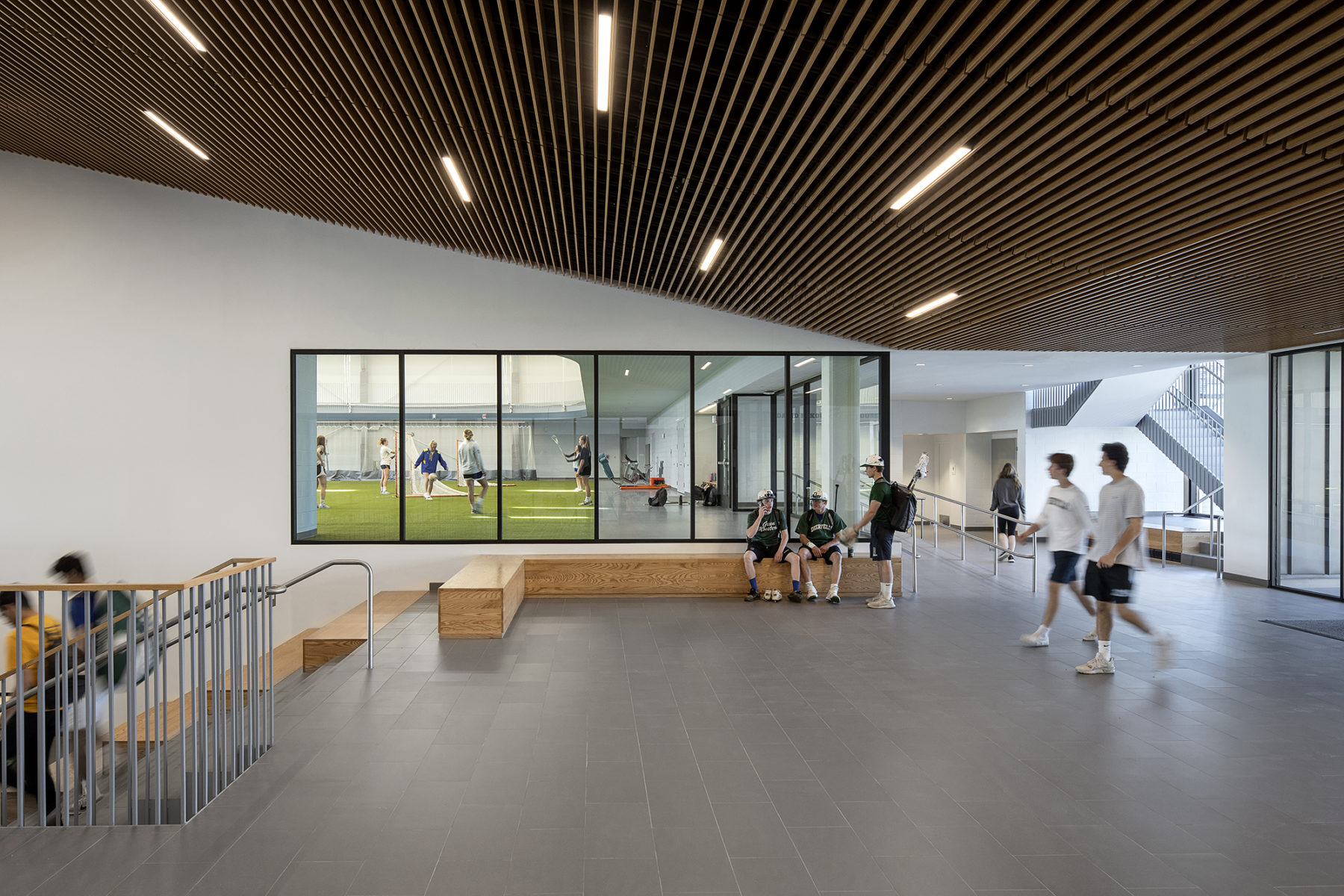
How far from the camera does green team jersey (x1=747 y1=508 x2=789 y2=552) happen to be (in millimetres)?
Result: 9305

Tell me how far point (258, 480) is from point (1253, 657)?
36.3 feet

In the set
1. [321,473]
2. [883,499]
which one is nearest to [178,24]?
[321,473]

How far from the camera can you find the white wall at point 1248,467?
10734mm

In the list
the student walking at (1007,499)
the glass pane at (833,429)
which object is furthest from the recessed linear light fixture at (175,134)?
the student walking at (1007,499)

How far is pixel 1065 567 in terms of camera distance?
659cm

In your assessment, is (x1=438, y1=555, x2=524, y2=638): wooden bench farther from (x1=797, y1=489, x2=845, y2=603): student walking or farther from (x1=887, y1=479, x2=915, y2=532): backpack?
(x1=887, y1=479, x2=915, y2=532): backpack

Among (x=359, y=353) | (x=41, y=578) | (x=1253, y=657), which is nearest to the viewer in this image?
(x=1253, y=657)

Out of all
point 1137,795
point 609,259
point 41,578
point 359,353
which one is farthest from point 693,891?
point 41,578

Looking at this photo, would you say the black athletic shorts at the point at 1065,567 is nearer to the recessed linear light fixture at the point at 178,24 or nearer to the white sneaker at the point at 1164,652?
the white sneaker at the point at 1164,652

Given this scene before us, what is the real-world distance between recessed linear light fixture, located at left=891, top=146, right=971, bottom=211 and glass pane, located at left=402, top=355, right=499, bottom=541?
627cm

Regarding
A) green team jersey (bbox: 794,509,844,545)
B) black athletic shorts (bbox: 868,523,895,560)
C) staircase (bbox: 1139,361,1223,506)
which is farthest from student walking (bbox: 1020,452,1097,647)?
Result: staircase (bbox: 1139,361,1223,506)

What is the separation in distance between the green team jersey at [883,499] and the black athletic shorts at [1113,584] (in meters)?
2.98

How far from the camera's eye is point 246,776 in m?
4.04

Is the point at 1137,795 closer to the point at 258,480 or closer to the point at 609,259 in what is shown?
the point at 609,259
